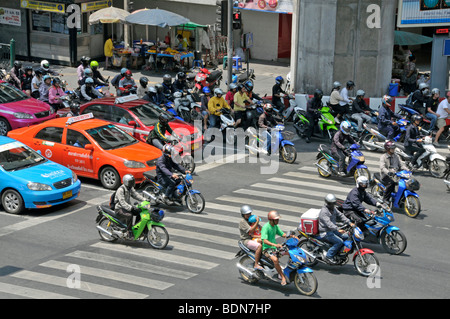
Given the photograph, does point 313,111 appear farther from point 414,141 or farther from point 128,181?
point 128,181

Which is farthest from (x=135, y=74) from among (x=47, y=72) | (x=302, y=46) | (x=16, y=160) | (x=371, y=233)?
(x=371, y=233)

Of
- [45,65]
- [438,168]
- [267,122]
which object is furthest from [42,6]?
[438,168]

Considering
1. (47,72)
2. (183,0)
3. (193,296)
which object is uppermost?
(183,0)

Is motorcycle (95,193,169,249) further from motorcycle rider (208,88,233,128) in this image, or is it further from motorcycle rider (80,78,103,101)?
motorcycle rider (80,78,103,101)

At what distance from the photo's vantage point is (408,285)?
44.7 feet

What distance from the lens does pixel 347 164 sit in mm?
20391

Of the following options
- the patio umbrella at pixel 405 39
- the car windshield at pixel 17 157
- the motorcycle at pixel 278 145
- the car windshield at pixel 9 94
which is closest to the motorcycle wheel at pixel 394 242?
the motorcycle at pixel 278 145

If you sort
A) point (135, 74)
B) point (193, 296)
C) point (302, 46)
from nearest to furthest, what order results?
point (193, 296) < point (302, 46) < point (135, 74)

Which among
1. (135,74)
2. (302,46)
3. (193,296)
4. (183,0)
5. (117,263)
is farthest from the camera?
(183,0)

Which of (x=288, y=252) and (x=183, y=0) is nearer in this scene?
(x=288, y=252)

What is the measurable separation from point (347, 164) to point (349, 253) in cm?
649

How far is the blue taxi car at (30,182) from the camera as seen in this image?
1734 centimetres

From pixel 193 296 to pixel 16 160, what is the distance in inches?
290

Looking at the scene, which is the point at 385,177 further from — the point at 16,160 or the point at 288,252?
the point at 16,160
